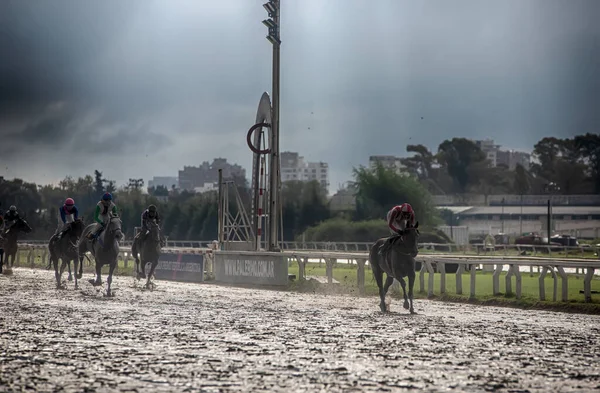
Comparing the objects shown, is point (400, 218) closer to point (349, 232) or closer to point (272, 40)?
point (272, 40)

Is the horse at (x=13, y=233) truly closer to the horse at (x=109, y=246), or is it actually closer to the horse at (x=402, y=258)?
the horse at (x=109, y=246)

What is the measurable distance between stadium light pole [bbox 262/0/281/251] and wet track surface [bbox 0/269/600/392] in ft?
32.3

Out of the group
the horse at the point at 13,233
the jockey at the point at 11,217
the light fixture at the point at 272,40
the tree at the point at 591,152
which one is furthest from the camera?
the tree at the point at 591,152

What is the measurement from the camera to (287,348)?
11.8 m

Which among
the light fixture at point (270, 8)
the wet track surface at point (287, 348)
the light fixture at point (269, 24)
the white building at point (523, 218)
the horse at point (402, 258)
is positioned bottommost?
the wet track surface at point (287, 348)

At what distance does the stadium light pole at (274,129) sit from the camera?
30062 millimetres

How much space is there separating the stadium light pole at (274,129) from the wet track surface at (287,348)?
32.3ft

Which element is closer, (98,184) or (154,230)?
(154,230)

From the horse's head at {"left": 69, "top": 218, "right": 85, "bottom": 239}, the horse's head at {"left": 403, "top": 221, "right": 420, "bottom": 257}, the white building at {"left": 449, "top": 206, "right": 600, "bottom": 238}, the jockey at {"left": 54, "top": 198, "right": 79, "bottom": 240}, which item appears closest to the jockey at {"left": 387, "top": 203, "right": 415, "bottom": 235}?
the horse's head at {"left": 403, "top": 221, "right": 420, "bottom": 257}

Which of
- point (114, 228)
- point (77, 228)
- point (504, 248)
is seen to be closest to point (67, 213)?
point (77, 228)

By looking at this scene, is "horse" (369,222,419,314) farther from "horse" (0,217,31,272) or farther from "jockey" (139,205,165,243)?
"horse" (0,217,31,272)

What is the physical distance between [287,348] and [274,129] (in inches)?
768

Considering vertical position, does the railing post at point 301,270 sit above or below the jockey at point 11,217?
below

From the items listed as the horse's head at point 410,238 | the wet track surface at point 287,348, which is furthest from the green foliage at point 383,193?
the horse's head at point 410,238
